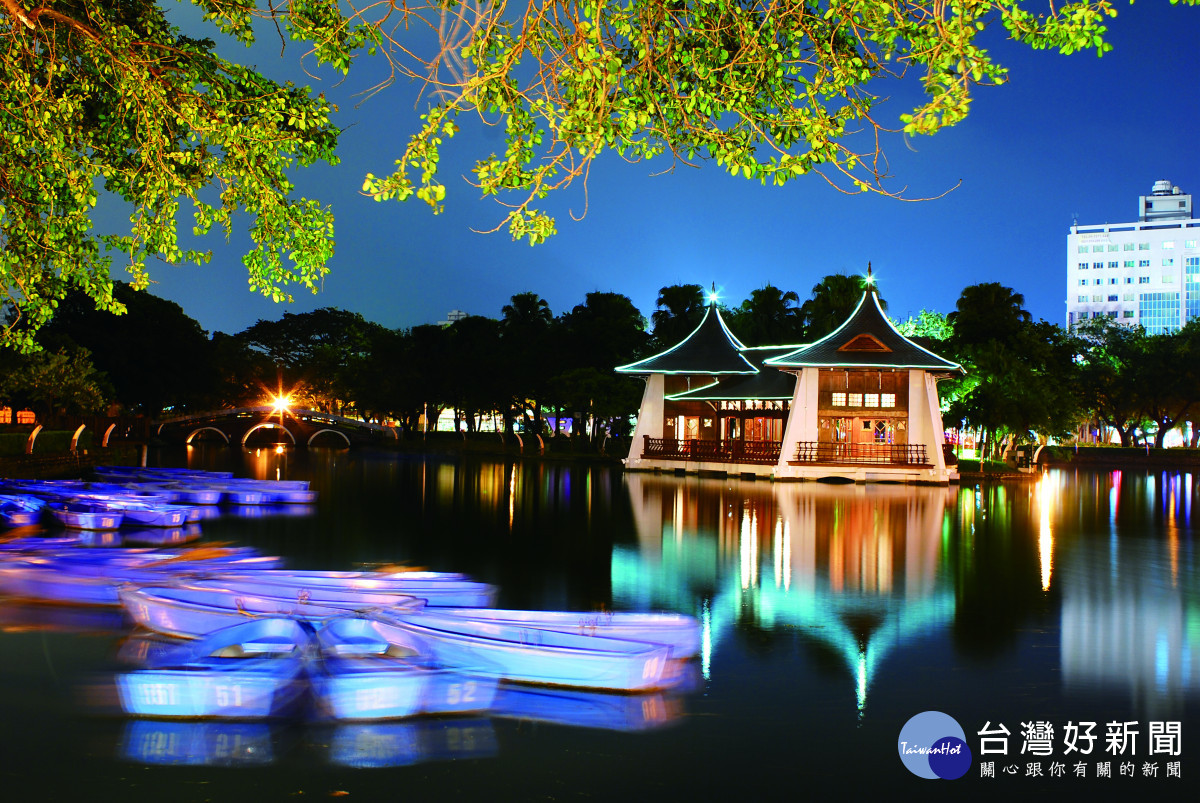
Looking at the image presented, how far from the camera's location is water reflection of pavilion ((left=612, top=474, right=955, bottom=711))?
10406mm

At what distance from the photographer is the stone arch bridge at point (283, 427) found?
221 feet

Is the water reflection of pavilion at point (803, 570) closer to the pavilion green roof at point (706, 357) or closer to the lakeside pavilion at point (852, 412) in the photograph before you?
the lakeside pavilion at point (852, 412)

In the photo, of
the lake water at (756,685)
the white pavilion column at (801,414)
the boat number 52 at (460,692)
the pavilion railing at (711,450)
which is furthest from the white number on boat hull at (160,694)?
the pavilion railing at (711,450)

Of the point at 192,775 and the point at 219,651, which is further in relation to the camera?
the point at 219,651

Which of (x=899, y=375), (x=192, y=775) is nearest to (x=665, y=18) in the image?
(x=192, y=775)

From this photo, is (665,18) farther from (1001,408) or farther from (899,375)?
(1001,408)

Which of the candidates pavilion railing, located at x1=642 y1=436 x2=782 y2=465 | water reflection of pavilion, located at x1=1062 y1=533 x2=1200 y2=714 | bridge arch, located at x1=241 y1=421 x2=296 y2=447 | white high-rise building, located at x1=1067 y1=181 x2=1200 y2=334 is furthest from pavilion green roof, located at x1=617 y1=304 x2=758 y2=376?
white high-rise building, located at x1=1067 y1=181 x2=1200 y2=334

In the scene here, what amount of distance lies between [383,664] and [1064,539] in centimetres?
1617

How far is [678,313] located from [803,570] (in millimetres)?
43487

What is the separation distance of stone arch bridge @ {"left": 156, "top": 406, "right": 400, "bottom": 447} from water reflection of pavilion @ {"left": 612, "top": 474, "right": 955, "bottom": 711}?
4800cm

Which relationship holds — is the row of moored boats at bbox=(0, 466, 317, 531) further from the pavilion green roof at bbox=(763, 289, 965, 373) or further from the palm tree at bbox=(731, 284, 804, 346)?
the palm tree at bbox=(731, 284, 804, 346)

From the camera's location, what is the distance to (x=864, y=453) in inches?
1442

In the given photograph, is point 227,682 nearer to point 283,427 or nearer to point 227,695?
point 227,695

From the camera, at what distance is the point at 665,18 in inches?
293
